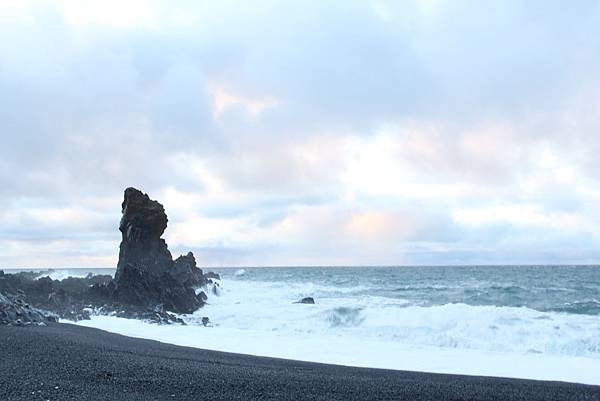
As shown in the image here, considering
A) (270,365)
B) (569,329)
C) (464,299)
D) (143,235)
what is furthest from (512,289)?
(270,365)

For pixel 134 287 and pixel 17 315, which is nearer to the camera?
pixel 17 315

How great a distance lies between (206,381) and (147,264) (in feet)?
109

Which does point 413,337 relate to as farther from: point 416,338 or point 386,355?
point 386,355

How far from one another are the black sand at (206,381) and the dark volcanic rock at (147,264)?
20637mm

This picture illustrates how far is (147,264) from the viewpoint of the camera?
1660 inches

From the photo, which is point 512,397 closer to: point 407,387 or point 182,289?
point 407,387

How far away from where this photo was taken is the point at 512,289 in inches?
2053

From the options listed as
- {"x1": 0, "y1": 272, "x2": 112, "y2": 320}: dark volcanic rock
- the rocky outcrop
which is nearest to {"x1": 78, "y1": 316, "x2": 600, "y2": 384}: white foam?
the rocky outcrop

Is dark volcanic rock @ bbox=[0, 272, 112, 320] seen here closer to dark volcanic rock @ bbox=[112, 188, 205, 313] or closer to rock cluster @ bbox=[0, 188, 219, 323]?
rock cluster @ bbox=[0, 188, 219, 323]

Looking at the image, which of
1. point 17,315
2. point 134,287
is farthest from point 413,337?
point 134,287

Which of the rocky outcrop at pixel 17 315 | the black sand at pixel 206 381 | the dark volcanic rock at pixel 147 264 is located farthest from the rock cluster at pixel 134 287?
the black sand at pixel 206 381

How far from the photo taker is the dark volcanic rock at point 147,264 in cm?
3519

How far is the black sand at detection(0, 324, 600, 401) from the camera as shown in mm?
9359

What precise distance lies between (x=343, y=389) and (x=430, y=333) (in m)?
13.8
